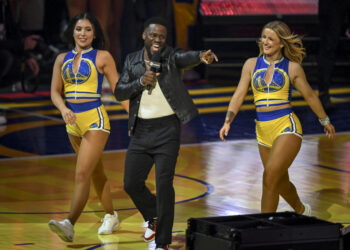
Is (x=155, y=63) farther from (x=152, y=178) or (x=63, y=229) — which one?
(x=152, y=178)

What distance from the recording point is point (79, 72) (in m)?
7.64

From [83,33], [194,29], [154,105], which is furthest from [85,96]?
[194,29]

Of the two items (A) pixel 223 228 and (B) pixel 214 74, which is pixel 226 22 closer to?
(B) pixel 214 74

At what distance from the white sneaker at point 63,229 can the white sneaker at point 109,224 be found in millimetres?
550

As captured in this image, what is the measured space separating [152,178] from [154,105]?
3.08 m

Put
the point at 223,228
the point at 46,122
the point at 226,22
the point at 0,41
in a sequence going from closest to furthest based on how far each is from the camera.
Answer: the point at 223,228, the point at 46,122, the point at 0,41, the point at 226,22

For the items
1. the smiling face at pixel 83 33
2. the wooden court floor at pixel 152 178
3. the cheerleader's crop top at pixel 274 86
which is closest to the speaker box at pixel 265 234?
the wooden court floor at pixel 152 178

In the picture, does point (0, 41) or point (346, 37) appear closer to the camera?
point (0, 41)

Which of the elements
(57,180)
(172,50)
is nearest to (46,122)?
(57,180)

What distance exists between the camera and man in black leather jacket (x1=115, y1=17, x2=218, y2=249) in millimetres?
6898

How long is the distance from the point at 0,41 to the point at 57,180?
645 cm

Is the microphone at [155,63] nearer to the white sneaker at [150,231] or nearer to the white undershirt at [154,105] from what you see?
the white undershirt at [154,105]

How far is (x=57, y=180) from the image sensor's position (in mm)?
9922

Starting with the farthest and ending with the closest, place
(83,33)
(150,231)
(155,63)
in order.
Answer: (83,33)
(150,231)
(155,63)
